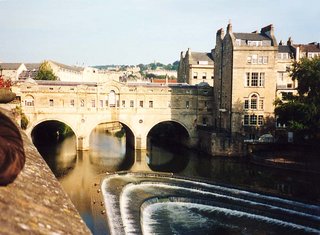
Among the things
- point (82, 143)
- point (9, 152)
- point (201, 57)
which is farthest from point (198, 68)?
point (9, 152)

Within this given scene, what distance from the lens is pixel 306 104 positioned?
42625mm

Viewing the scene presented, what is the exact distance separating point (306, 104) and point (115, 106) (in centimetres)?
2716

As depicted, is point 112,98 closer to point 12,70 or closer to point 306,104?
point 306,104

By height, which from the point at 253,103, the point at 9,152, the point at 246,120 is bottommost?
the point at 246,120

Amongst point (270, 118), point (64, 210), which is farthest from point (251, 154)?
point (64, 210)

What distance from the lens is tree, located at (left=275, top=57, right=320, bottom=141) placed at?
42.2 m

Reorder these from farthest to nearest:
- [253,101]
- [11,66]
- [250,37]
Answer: [11,66] < [250,37] < [253,101]

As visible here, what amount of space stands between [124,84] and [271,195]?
3159cm

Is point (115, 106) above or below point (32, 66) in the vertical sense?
below

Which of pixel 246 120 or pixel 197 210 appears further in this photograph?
pixel 246 120

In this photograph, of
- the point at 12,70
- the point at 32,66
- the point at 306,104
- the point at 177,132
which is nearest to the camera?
the point at 306,104

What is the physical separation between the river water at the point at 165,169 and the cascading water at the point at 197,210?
1.91 meters

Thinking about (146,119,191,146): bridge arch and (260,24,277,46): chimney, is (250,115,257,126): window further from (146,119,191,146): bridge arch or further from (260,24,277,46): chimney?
(260,24,277,46): chimney

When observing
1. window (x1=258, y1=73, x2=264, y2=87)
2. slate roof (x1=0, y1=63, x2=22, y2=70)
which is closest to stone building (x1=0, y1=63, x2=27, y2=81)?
slate roof (x1=0, y1=63, x2=22, y2=70)
